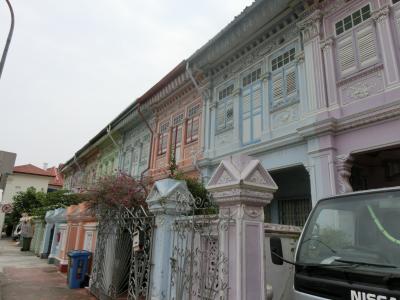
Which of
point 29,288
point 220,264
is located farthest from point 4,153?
point 220,264

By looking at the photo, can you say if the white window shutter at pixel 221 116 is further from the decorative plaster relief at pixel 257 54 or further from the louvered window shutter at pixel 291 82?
the louvered window shutter at pixel 291 82

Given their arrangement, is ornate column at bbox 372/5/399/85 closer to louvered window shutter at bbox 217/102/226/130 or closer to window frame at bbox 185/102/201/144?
louvered window shutter at bbox 217/102/226/130

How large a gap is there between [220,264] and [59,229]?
10889mm

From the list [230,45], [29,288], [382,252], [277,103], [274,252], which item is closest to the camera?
[382,252]

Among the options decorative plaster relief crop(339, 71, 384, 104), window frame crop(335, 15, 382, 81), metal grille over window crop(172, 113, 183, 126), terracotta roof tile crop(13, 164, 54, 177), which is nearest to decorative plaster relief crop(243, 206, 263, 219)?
decorative plaster relief crop(339, 71, 384, 104)

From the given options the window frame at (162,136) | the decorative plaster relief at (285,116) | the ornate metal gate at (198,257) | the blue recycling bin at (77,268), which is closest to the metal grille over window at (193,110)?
the window frame at (162,136)

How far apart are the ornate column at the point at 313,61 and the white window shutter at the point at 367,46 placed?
85cm

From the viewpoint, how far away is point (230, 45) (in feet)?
30.0

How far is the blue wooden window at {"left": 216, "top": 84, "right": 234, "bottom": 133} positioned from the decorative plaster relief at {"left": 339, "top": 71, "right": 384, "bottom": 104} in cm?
351

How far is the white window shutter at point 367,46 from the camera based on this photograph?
245 inches

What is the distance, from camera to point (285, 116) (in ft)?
24.9

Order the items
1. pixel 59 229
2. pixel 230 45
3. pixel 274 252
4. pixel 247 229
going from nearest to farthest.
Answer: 1. pixel 274 252
2. pixel 247 229
3. pixel 230 45
4. pixel 59 229

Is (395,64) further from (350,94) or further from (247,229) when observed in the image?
(247,229)

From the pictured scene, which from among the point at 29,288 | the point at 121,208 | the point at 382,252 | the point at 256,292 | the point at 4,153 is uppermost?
the point at 4,153
